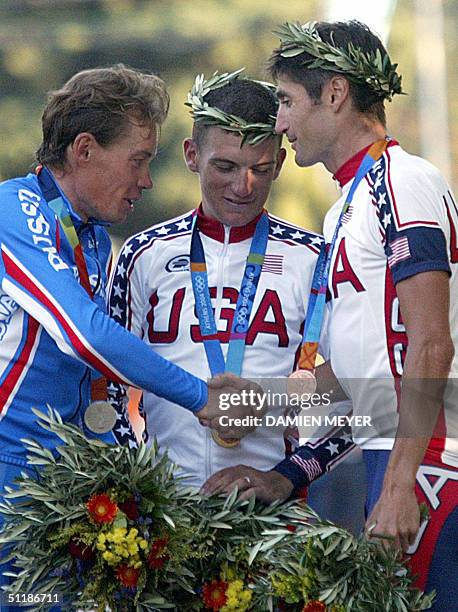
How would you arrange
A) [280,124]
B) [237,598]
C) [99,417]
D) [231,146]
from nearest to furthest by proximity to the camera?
[237,598] < [99,417] < [280,124] < [231,146]

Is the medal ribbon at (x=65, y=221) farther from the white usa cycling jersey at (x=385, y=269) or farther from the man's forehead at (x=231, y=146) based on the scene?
the white usa cycling jersey at (x=385, y=269)

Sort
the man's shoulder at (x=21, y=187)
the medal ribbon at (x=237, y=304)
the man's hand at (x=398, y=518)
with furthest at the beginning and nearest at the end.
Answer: the medal ribbon at (x=237, y=304)
the man's shoulder at (x=21, y=187)
the man's hand at (x=398, y=518)

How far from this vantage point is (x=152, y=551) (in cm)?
244

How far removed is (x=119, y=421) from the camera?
288 centimetres

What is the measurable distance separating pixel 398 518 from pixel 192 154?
1244 mm

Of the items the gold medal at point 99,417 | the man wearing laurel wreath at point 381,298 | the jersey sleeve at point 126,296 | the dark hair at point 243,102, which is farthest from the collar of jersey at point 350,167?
the gold medal at point 99,417

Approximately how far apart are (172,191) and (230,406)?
1223 mm

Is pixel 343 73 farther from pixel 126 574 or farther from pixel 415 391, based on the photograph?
pixel 126 574

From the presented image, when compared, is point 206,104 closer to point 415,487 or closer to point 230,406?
point 230,406

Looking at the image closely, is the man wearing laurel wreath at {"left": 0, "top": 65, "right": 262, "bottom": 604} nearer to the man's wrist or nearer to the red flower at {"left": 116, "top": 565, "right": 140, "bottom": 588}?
the man's wrist

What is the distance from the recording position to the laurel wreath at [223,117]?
9.73 feet

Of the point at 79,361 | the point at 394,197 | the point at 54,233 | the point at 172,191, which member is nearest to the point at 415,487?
the point at 394,197

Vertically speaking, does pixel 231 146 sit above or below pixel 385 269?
above

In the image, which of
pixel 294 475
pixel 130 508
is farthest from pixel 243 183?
pixel 130 508
